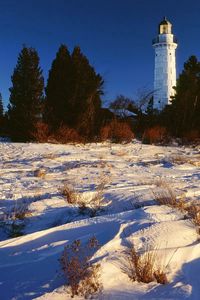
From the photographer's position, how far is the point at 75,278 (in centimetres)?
357

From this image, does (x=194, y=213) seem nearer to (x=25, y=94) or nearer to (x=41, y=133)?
(x=41, y=133)

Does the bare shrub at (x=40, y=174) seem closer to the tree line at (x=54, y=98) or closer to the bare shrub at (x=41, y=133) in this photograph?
the bare shrub at (x=41, y=133)

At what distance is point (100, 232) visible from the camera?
15.9ft

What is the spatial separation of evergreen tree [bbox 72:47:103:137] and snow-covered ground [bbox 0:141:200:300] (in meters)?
11.9

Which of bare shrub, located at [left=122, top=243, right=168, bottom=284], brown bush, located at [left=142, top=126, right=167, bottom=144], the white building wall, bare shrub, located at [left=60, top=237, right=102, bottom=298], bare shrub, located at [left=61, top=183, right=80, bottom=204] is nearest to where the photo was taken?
bare shrub, located at [left=60, top=237, right=102, bottom=298]

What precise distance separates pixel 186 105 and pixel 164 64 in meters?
17.4

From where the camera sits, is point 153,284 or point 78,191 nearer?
point 153,284

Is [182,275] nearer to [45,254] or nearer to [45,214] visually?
[45,254]

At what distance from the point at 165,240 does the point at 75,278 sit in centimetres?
147

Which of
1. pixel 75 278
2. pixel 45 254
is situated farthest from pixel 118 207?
pixel 75 278

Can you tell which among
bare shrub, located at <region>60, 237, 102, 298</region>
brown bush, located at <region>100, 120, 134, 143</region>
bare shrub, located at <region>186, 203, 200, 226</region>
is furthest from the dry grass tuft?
brown bush, located at <region>100, 120, 134, 143</region>

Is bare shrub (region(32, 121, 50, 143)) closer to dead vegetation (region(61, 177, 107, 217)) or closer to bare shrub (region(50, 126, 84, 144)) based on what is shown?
bare shrub (region(50, 126, 84, 144))

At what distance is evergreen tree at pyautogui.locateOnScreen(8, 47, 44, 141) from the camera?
2162 cm

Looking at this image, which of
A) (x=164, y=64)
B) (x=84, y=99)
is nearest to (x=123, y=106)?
(x=84, y=99)
